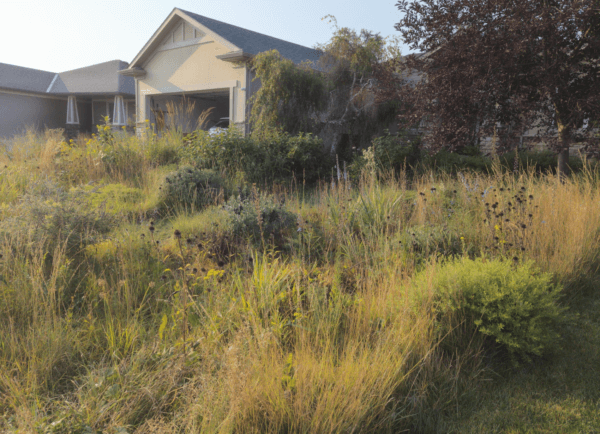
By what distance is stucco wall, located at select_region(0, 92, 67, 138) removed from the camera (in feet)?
75.9

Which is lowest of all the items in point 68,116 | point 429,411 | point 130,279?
point 429,411

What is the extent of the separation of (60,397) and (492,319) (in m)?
2.92

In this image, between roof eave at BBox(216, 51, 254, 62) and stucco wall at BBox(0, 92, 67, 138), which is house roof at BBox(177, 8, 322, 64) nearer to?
roof eave at BBox(216, 51, 254, 62)

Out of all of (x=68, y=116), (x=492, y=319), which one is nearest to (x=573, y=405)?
Answer: (x=492, y=319)

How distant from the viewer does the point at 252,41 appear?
48.6 feet

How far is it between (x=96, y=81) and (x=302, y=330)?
25.6 metres

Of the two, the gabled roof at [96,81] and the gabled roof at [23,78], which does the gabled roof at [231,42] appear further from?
the gabled roof at [23,78]

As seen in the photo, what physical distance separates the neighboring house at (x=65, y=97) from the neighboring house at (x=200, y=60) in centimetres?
645

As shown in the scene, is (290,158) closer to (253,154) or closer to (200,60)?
(253,154)

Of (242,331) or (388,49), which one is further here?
(388,49)

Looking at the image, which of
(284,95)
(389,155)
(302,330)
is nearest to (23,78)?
(284,95)

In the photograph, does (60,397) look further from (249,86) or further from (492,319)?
(249,86)

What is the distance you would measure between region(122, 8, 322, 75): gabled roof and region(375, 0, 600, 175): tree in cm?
684

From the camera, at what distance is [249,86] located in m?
13.2
